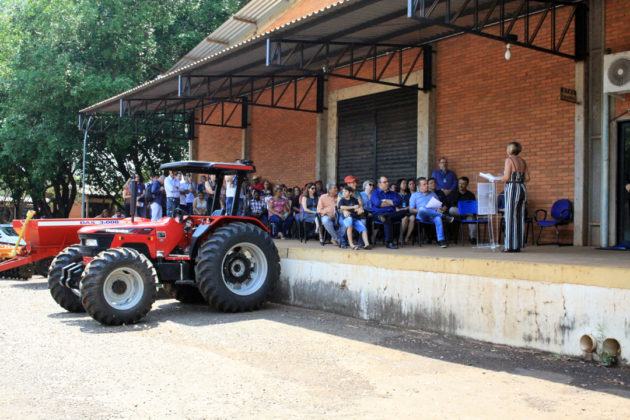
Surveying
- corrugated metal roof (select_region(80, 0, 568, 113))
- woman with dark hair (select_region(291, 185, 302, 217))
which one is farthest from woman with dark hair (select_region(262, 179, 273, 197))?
corrugated metal roof (select_region(80, 0, 568, 113))

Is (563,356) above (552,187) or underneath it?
underneath

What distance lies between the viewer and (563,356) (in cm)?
661

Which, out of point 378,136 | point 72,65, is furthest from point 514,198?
point 72,65

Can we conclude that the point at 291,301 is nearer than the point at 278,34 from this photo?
Yes

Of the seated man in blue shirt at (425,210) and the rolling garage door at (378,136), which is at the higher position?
the rolling garage door at (378,136)

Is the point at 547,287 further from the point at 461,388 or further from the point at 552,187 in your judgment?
the point at 552,187

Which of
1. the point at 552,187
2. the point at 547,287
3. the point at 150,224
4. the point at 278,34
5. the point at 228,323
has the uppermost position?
the point at 278,34

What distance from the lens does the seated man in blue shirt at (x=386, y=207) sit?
1107 cm

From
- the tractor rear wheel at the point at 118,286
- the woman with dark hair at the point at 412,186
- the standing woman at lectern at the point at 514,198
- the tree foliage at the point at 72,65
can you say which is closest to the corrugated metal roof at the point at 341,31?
the woman with dark hair at the point at 412,186

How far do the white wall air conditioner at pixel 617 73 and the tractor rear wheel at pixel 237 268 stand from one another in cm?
618

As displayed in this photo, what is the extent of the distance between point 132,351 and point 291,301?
4174 mm

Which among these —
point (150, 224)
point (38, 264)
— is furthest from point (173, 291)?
point (38, 264)

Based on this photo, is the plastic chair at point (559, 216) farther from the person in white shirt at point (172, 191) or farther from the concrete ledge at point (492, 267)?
the person in white shirt at point (172, 191)

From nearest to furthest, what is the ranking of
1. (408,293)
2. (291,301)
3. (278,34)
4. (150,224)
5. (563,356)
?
(563,356) → (408,293) → (150,224) → (291,301) → (278,34)
